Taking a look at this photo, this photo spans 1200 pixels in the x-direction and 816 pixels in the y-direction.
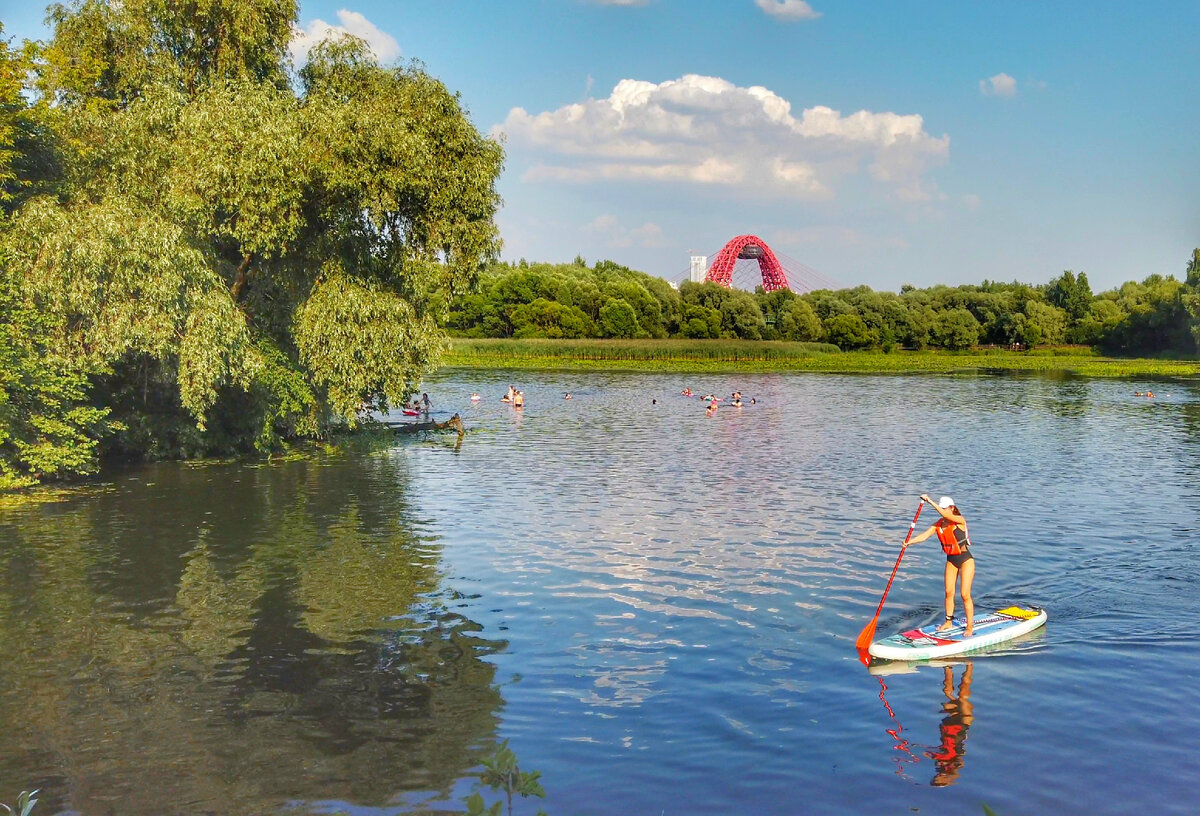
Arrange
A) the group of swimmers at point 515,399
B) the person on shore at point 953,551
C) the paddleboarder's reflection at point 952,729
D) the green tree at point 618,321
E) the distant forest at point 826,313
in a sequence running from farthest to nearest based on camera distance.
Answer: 1. the green tree at point 618,321
2. the distant forest at point 826,313
3. the group of swimmers at point 515,399
4. the person on shore at point 953,551
5. the paddleboarder's reflection at point 952,729

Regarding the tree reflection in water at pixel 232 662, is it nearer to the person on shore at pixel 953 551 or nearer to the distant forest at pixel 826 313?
the person on shore at pixel 953 551

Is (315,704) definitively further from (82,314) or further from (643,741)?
(82,314)

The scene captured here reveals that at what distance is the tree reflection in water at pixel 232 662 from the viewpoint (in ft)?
40.2

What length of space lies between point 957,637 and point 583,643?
6403 millimetres

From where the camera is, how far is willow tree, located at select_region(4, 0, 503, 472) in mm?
29406

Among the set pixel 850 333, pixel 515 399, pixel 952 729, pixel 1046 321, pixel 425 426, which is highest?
pixel 1046 321

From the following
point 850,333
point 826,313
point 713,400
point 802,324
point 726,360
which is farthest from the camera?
point 826,313

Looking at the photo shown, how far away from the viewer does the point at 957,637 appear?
17016 mm

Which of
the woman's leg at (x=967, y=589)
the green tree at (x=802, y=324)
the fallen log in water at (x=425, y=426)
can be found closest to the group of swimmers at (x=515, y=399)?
the fallen log in water at (x=425, y=426)

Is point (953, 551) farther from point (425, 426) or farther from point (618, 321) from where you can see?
point (618, 321)

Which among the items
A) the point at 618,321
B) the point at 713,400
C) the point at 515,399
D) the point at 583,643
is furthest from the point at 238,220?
the point at 618,321

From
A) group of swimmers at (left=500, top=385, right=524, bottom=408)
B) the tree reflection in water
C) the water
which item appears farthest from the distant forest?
the tree reflection in water

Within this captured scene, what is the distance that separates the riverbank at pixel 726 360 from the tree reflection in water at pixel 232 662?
74.4 metres

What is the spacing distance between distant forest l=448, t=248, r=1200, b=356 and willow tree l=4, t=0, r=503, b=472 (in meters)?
94.2
